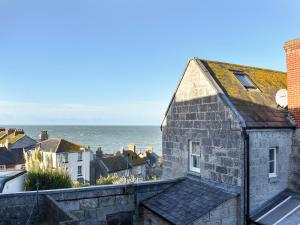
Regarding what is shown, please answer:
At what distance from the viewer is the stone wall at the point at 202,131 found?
10445 mm

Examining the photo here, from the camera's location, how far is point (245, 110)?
431 inches

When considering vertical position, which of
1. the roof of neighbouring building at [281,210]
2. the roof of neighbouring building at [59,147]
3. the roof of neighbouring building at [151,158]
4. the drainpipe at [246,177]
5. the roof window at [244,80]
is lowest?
the roof of neighbouring building at [151,158]

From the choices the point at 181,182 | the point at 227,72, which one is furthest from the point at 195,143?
the point at 227,72

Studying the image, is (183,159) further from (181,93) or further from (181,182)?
(181,93)

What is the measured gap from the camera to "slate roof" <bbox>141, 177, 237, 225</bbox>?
9.61 metres

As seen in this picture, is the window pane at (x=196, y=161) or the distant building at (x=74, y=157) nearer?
the window pane at (x=196, y=161)

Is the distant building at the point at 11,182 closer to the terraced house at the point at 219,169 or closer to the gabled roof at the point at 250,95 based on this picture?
the terraced house at the point at 219,169

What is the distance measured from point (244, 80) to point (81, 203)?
9246 millimetres

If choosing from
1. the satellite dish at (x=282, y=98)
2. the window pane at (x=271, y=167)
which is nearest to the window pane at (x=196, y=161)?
the window pane at (x=271, y=167)

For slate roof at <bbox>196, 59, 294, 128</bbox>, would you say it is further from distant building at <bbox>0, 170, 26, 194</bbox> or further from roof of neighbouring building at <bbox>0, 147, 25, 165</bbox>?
roof of neighbouring building at <bbox>0, 147, 25, 165</bbox>

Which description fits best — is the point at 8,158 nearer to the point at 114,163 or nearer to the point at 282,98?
the point at 114,163

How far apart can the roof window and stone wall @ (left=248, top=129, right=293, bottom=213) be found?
2657 mm

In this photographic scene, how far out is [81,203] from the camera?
401 inches

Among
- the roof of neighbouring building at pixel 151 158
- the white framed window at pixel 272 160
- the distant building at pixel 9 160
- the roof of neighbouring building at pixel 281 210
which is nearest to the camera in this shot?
the roof of neighbouring building at pixel 281 210
